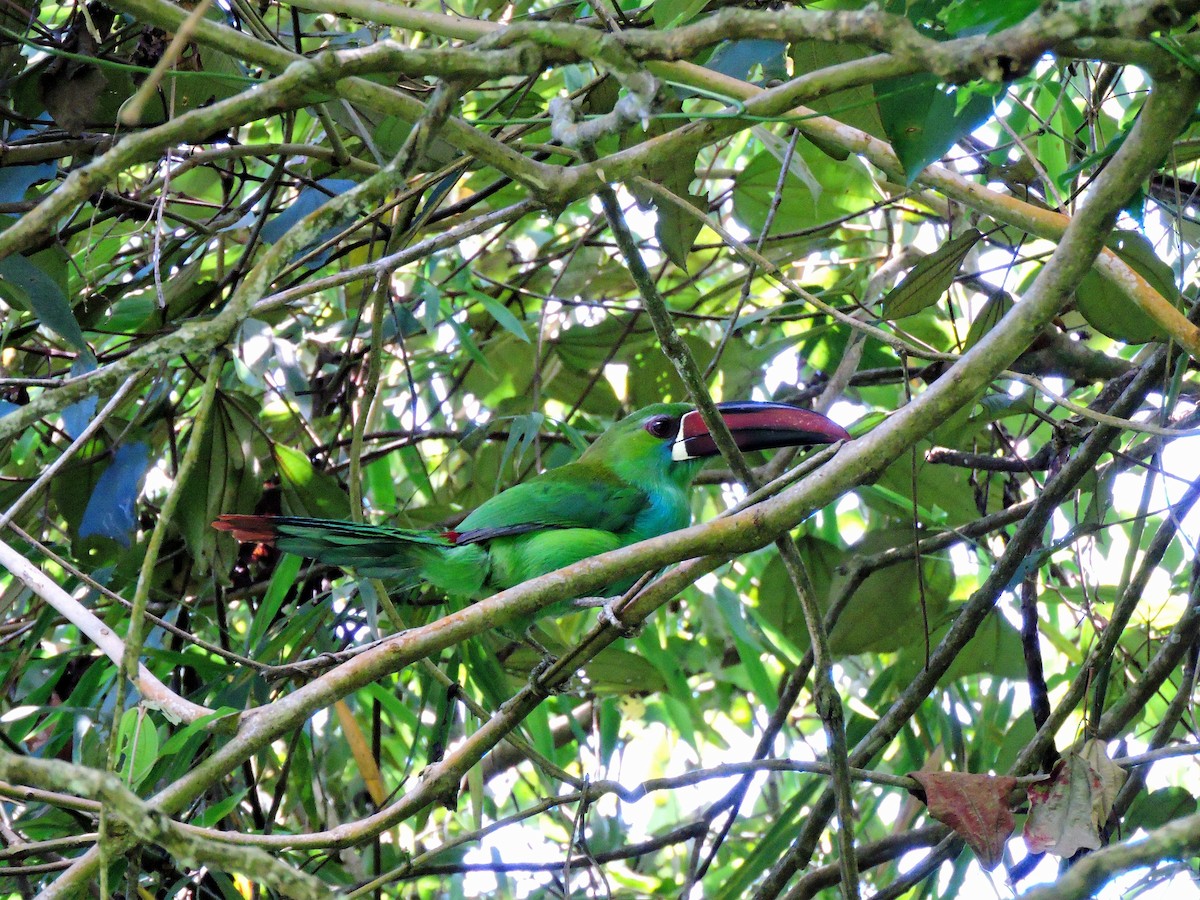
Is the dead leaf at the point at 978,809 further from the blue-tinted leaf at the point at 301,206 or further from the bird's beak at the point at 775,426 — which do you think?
the blue-tinted leaf at the point at 301,206

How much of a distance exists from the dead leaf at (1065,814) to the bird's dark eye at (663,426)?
6.48 ft

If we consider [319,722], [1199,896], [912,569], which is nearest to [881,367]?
[912,569]

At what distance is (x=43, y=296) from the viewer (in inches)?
101

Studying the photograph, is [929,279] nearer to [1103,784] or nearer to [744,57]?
[744,57]

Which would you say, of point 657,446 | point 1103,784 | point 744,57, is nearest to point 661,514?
point 657,446

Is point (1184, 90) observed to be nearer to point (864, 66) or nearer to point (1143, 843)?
point (864, 66)

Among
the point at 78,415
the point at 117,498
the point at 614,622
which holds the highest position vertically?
the point at 78,415

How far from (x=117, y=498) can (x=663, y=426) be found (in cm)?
175

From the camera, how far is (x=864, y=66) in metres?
1.42

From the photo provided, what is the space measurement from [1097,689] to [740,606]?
4.76ft

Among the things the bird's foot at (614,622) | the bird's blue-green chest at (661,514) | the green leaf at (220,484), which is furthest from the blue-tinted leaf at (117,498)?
the bird's foot at (614,622)

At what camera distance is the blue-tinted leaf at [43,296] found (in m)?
2.56

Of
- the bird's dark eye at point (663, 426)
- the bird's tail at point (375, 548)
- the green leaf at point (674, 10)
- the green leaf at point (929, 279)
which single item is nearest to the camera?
the green leaf at point (674, 10)

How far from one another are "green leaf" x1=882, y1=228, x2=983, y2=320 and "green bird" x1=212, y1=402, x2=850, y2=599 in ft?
1.25
